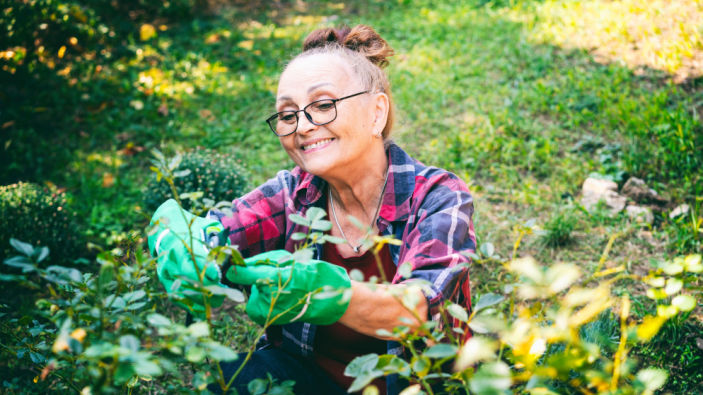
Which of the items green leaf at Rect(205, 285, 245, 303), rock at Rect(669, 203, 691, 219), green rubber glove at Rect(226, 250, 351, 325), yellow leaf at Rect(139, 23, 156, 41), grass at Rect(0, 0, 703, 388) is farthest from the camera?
yellow leaf at Rect(139, 23, 156, 41)

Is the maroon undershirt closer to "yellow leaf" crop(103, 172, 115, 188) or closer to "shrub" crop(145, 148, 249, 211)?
"shrub" crop(145, 148, 249, 211)

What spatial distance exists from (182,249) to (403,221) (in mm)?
725

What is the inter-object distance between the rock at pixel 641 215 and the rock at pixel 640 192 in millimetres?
107

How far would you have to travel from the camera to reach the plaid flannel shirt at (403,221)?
137cm

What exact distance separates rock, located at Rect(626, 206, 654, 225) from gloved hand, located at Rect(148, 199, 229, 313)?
2.41 meters

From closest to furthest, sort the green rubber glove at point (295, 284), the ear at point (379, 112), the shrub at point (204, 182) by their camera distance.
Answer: the green rubber glove at point (295, 284) < the ear at point (379, 112) < the shrub at point (204, 182)

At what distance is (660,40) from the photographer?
4.35 metres

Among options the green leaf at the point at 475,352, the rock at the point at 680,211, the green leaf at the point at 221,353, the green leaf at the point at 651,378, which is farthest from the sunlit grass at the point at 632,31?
the green leaf at the point at 221,353

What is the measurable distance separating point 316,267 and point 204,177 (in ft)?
6.39

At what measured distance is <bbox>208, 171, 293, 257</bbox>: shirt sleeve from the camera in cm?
171

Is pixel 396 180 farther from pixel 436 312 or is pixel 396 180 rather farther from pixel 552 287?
pixel 552 287

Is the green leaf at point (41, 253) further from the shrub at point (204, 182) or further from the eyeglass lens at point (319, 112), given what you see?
the shrub at point (204, 182)

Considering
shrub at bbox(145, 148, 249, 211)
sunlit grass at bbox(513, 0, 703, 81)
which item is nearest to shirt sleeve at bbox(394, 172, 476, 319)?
shrub at bbox(145, 148, 249, 211)

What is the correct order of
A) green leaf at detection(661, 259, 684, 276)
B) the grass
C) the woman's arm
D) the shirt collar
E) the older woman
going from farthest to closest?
the grass → the shirt collar → the older woman → the woman's arm → green leaf at detection(661, 259, 684, 276)
